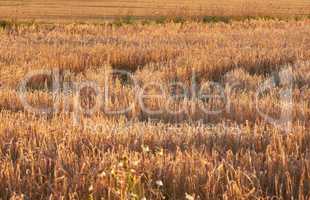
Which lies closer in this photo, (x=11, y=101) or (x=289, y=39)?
(x=11, y=101)

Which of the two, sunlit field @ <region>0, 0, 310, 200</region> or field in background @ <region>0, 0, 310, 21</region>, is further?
field in background @ <region>0, 0, 310, 21</region>

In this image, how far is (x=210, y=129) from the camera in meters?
6.13

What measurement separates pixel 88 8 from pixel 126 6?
2554 mm

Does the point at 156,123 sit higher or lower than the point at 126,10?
lower

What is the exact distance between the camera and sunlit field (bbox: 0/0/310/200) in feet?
14.0

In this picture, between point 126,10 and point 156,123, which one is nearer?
point 156,123

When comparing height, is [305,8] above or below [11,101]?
above

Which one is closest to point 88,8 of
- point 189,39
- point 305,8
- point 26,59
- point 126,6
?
point 126,6

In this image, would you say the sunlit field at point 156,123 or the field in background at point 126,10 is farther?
the field in background at point 126,10

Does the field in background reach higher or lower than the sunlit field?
higher

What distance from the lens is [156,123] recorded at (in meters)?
6.82

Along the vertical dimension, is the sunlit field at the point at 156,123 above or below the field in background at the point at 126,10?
below

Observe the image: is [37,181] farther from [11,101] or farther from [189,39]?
[189,39]

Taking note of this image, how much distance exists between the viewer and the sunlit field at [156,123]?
4266 mm
